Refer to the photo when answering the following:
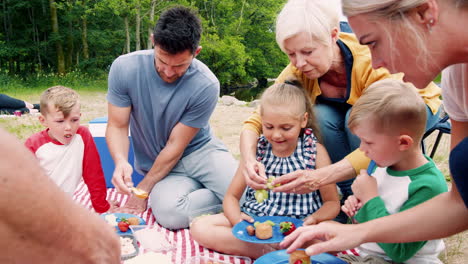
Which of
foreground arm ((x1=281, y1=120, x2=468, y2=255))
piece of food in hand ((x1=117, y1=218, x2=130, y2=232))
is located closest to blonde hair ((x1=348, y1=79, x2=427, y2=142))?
foreground arm ((x1=281, y1=120, x2=468, y2=255))

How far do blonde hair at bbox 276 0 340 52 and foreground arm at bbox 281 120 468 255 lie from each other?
3.29ft

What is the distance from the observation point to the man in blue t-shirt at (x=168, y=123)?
3.08 m

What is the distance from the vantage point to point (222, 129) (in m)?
7.60

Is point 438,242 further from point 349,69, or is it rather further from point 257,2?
point 257,2

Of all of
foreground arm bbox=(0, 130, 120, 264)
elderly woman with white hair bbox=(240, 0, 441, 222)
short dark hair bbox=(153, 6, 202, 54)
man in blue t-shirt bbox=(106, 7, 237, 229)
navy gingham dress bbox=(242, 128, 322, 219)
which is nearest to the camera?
foreground arm bbox=(0, 130, 120, 264)

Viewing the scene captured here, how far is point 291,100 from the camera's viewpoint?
2.58m

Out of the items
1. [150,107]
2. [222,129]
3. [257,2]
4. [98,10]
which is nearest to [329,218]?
[150,107]

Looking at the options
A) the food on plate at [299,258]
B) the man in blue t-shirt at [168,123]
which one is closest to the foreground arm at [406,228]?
the food on plate at [299,258]

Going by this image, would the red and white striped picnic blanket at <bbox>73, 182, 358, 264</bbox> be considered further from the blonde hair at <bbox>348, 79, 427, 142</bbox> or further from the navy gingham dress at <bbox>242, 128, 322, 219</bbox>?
the blonde hair at <bbox>348, 79, 427, 142</bbox>

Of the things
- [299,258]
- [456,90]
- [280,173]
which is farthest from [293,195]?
[456,90]

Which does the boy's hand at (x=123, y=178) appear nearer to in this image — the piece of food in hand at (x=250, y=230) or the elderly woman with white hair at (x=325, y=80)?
the elderly woman with white hair at (x=325, y=80)

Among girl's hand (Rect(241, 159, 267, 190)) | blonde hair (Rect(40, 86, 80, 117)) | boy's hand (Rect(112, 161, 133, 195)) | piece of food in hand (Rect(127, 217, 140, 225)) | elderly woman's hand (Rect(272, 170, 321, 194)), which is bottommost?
piece of food in hand (Rect(127, 217, 140, 225))

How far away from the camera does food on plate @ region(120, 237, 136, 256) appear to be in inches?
93.2

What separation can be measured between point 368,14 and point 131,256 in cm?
173
